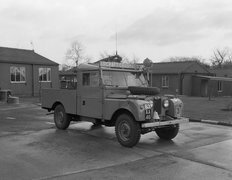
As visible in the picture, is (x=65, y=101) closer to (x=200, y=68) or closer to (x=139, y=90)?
(x=139, y=90)

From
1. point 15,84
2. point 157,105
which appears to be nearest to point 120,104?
point 157,105

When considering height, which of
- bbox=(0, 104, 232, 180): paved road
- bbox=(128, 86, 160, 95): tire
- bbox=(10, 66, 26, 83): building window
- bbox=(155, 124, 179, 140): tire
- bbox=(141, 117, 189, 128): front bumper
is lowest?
bbox=(0, 104, 232, 180): paved road

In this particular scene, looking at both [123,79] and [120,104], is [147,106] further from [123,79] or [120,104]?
[123,79]

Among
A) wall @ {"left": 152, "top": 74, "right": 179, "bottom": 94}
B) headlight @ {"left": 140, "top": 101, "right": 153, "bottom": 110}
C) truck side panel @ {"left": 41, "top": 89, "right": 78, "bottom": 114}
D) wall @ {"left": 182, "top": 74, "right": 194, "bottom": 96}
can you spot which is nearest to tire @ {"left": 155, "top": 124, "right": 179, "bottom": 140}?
headlight @ {"left": 140, "top": 101, "right": 153, "bottom": 110}

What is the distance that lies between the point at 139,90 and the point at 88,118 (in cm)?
209

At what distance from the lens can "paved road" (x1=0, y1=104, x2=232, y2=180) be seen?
222 inches

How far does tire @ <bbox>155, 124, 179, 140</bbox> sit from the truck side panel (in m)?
2.80

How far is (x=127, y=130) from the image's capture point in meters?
7.93

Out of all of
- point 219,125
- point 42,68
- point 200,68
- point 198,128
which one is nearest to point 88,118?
point 198,128

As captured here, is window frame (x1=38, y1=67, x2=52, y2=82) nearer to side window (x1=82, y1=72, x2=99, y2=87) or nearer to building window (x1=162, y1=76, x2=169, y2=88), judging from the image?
building window (x1=162, y1=76, x2=169, y2=88)

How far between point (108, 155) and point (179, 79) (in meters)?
30.1

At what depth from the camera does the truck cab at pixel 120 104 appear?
7.73 m

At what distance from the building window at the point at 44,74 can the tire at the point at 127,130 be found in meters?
24.1

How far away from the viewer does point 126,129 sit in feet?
26.1
